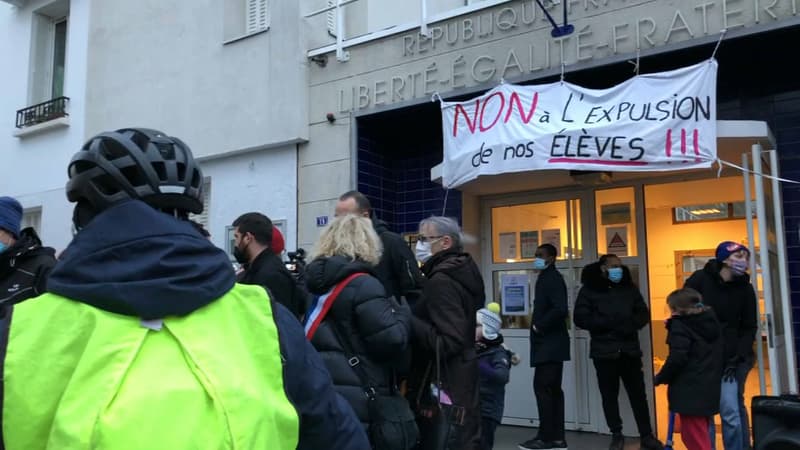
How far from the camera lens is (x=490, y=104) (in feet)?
21.7

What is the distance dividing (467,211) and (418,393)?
4232mm

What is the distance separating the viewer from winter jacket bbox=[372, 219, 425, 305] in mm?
4430

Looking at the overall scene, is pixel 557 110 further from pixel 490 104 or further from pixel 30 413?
pixel 30 413

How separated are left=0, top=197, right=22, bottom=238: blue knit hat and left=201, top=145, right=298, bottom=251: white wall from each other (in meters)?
4.26

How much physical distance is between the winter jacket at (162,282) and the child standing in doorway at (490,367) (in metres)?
3.92

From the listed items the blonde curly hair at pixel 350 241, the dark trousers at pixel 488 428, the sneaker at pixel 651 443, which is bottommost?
the sneaker at pixel 651 443

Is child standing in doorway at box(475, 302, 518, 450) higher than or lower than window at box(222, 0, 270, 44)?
lower

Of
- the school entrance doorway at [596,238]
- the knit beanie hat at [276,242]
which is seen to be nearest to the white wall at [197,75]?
the school entrance doorway at [596,238]

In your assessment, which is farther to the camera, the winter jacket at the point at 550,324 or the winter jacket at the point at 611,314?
the winter jacket at the point at 550,324

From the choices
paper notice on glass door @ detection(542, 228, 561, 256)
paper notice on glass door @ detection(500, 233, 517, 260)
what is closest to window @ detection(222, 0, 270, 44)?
paper notice on glass door @ detection(500, 233, 517, 260)

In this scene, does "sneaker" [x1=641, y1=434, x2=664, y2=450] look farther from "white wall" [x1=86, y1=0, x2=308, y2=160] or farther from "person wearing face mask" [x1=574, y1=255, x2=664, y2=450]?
"white wall" [x1=86, y1=0, x2=308, y2=160]

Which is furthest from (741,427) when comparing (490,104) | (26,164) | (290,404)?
(26,164)

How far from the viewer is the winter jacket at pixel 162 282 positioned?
120 centimetres

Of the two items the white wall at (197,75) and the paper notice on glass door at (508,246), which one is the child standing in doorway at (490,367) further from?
the white wall at (197,75)
